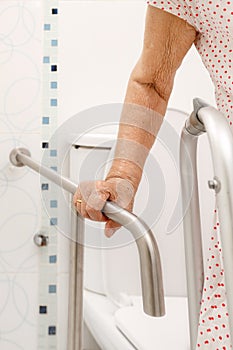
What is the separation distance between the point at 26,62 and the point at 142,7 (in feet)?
1.17

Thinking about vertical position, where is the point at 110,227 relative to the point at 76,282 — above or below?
above

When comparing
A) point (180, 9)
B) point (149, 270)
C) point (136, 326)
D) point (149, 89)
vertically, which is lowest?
point (136, 326)

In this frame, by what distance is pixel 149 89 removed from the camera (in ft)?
2.86

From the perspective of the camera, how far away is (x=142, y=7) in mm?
1544

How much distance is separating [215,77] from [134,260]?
0.71 metres

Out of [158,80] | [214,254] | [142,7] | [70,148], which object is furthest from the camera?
[142,7]

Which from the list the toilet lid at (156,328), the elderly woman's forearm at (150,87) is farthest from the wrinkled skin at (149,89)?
the toilet lid at (156,328)

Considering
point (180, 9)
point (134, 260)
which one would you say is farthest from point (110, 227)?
point (134, 260)

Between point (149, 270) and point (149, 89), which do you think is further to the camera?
point (149, 89)

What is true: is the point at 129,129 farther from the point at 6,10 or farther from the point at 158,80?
the point at 6,10

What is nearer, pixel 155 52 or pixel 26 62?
pixel 155 52

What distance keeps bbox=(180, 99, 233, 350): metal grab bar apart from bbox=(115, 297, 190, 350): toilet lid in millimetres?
168

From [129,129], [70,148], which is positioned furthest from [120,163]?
[70,148]

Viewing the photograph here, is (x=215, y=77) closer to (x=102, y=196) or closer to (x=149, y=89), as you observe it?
(x=149, y=89)
